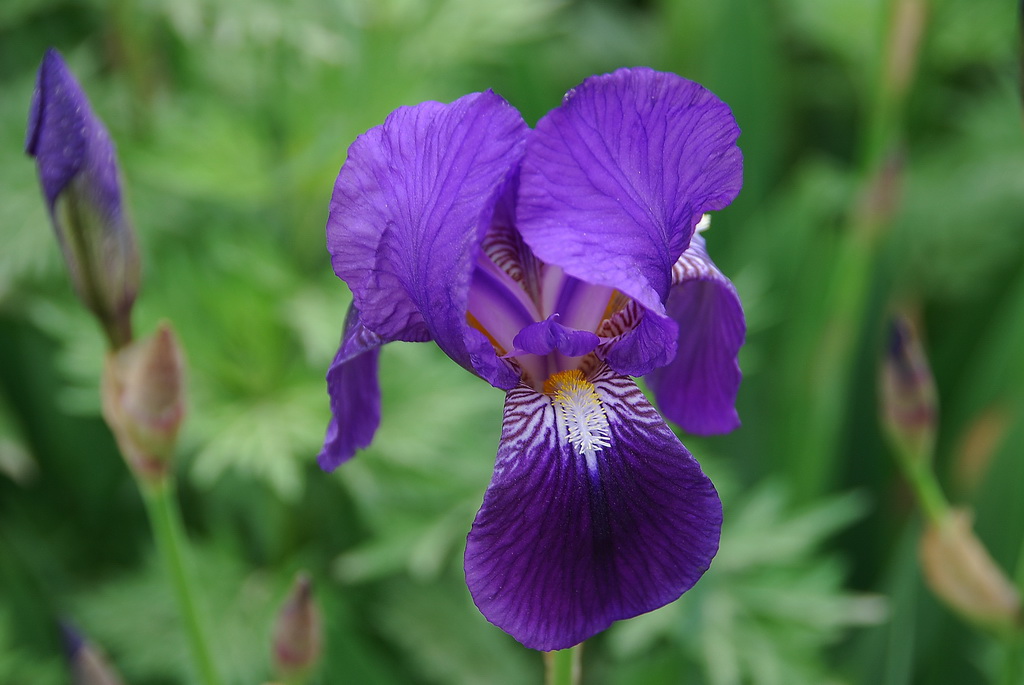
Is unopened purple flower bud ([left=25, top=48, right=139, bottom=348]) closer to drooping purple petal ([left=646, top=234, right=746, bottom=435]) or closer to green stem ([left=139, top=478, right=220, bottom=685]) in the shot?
green stem ([left=139, top=478, right=220, bottom=685])

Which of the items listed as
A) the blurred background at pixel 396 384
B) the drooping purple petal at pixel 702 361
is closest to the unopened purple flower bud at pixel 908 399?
the blurred background at pixel 396 384

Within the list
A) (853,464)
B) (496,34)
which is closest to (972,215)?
(853,464)

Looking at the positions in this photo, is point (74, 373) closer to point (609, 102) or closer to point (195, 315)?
point (195, 315)

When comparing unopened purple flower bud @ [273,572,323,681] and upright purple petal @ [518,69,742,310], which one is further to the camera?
unopened purple flower bud @ [273,572,323,681]

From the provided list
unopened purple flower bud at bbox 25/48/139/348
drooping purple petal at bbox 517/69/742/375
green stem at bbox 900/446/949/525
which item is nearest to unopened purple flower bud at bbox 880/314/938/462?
green stem at bbox 900/446/949/525

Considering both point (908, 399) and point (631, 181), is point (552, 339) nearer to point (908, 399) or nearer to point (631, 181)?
point (631, 181)

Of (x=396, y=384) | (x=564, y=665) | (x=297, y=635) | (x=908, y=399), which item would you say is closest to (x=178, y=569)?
(x=297, y=635)
